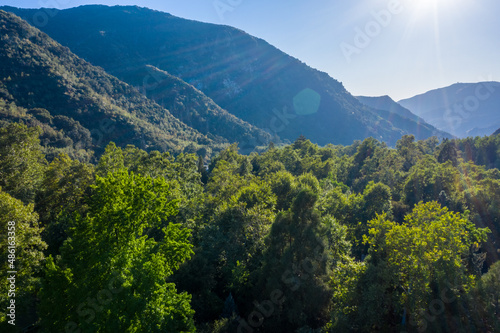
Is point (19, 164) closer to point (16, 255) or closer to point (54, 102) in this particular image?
point (16, 255)

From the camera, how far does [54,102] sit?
125625 millimetres

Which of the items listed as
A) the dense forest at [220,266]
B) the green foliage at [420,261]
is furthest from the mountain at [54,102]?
the green foliage at [420,261]

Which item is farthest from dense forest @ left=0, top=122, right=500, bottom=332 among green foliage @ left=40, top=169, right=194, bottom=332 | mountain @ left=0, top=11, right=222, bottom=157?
mountain @ left=0, top=11, right=222, bottom=157

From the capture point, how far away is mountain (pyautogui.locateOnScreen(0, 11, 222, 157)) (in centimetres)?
10831

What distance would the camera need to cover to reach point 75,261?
42.2 feet

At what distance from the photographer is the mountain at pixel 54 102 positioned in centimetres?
10831

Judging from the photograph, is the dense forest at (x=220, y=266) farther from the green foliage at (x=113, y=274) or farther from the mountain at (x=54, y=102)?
the mountain at (x=54, y=102)

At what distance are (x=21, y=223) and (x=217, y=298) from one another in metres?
15.8

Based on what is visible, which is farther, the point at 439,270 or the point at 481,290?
the point at 439,270

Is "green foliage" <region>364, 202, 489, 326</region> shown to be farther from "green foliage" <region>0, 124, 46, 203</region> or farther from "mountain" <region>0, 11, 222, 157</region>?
"mountain" <region>0, 11, 222, 157</region>


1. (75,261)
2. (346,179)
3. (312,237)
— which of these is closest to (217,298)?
(312,237)

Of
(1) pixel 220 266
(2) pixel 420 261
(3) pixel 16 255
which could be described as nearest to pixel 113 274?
(3) pixel 16 255

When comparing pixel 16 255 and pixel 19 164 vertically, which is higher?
pixel 19 164

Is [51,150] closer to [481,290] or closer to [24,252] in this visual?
[24,252]
